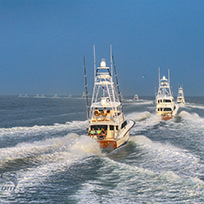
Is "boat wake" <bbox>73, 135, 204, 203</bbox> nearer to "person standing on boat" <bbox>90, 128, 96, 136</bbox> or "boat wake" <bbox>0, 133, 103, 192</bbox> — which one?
"boat wake" <bbox>0, 133, 103, 192</bbox>

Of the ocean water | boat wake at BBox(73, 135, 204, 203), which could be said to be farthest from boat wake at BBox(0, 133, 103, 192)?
boat wake at BBox(73, 135, 204, 203)

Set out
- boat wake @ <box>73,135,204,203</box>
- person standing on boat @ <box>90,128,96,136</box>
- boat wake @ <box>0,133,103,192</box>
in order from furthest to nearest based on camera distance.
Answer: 1. person standing on boat @ <box>90,128,96,136</box>
2. boat wake @ <box>0,133,103,192</box>
3. boat wake @ <box>73,135,204,203</box>

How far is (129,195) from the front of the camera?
997cm

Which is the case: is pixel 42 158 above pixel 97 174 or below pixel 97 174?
above

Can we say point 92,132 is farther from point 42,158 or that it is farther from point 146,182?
point 146,182

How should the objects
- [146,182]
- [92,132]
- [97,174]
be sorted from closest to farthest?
1. [146,182]
2. [97,174]
3. [92,132]

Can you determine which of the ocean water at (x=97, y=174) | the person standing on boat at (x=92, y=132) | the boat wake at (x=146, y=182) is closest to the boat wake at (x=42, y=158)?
the ocean water at (x=97, y=174)

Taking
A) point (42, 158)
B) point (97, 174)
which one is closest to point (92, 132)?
point (42, 158)

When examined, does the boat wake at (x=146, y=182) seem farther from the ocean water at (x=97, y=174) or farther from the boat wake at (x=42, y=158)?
the boat wake at (x=42, y=158)

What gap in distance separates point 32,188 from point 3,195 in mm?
1270

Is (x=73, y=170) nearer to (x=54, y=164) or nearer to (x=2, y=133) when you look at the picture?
(x=54, y=164)

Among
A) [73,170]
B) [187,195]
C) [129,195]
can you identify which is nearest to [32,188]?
[73,170]

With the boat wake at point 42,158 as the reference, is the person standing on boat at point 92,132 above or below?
above

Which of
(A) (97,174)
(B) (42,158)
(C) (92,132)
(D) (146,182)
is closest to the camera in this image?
(D) (146,182)
